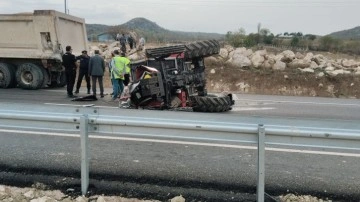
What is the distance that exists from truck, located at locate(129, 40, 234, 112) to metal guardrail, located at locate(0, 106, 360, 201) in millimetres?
5007

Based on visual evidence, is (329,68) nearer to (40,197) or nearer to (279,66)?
(279,66)

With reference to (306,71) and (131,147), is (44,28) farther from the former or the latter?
(306,71)

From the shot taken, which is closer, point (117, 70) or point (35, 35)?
point (117, 70)

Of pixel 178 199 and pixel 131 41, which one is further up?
pixel 131 41

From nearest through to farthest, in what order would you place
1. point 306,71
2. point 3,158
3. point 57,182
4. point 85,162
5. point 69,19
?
point 85,162, point 57,182, point 3,158, point 69,19, point 306,71

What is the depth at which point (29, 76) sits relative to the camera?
51.7ft

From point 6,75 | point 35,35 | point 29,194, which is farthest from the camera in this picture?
point 6,75

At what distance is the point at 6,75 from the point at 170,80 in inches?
334

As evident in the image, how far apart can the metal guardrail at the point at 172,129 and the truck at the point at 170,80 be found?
16.4 ft

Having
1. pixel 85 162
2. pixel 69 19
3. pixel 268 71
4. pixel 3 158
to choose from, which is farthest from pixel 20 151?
pixel 268 71

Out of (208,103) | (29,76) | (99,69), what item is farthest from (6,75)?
(208,103)

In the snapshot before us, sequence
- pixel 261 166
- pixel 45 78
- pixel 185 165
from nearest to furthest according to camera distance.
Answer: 1. pixel 261 166
2. pixel 185 165
3. pixel 45 78

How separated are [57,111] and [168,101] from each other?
208 inches

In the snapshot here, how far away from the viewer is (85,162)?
4.34m
